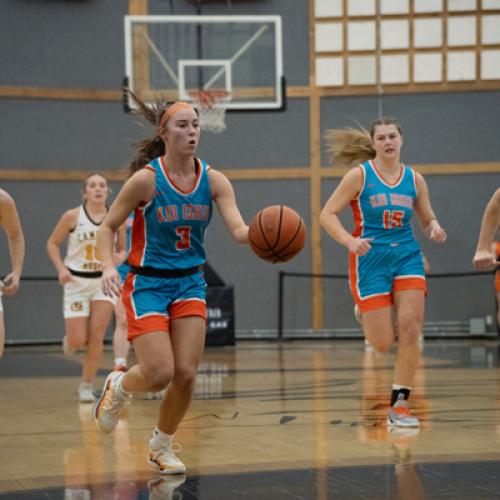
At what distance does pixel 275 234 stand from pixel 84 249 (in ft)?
15.7

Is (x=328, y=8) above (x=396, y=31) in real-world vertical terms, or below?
above

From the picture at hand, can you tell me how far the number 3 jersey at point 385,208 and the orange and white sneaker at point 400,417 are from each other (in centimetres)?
116

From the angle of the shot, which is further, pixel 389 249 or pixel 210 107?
pixel 210 107

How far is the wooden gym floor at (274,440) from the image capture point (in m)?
5.11

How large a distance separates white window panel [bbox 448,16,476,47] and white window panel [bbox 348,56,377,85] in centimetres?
134

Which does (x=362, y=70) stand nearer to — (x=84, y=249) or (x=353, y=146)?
(x=84, y=249)

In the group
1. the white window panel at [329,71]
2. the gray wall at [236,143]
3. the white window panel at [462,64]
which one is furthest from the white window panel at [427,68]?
the white window panel at [329,71]

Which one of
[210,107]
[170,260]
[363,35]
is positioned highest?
[363,35]

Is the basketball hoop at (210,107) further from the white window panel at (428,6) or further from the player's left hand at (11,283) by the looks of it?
the player's left hand at (11,283)

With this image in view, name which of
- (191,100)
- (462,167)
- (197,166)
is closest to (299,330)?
(462,167)

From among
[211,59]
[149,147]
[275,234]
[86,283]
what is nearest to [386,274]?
[149,147]

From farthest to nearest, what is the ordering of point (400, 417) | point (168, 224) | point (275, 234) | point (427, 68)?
point (427, 68)
point (400, 417)
point (168, 224)
point (275, 234)

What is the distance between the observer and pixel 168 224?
5.56m

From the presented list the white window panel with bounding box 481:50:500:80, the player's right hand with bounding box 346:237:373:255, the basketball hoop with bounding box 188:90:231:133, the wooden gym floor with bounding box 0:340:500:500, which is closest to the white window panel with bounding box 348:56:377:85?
the white window panel with bounding box 481:50:500:80
